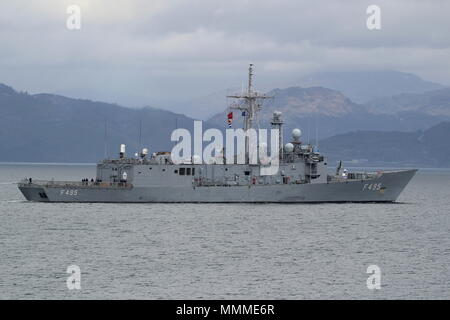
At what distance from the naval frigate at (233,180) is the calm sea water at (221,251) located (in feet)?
4.01

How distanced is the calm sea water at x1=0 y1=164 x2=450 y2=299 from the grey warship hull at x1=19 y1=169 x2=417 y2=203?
94cm

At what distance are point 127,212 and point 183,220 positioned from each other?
25.1 ft

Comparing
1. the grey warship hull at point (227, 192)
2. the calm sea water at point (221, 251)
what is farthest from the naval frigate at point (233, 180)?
the calm sea water at point (221, 251)

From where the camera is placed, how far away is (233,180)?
3073 inches

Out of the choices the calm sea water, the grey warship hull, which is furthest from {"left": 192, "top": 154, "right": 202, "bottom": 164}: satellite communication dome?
the calm sea water

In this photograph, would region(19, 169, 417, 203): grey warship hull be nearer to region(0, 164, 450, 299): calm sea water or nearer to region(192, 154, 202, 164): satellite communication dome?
region(0, 164, 450, 299): calm sea water

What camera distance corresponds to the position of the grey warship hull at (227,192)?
7750cm

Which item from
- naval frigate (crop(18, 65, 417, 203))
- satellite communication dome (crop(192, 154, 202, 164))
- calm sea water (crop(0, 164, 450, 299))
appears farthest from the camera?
satellite communication dome (crop(192, 154, 202, 164))

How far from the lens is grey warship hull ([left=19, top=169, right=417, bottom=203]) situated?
7750 centimetres

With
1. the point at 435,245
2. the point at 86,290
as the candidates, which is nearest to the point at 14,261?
the point at 86,290

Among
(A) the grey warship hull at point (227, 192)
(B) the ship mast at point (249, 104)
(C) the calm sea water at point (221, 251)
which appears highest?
(B) the ship mast at point (249, 104)

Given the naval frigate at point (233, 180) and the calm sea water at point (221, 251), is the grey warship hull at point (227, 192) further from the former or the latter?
the calm sea water at point (221, 251)

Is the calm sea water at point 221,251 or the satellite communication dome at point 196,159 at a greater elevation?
the satellite communication dome at point 196,159

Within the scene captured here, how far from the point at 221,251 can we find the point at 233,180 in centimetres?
2490
